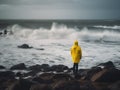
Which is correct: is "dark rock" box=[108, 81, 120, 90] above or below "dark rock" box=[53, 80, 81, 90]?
below

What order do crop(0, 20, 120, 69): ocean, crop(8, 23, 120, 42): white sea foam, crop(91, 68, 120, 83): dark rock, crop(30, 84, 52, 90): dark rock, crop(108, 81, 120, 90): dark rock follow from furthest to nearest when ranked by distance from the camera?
crop(8, 23, 120, 42): white sea foam < crop(0, 20, 120, 69): ocean < crop(91, 68, 120, 83): dark rock < crop(108, 81, 120, 90): dark rock < crop(30, 84, 52, 90): dark rock

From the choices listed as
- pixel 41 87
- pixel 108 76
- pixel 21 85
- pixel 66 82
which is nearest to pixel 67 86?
pixel 66 82

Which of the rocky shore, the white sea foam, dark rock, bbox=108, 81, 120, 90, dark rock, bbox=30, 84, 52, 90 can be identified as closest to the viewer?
dark rock, bbox=30, 84, 52, 90

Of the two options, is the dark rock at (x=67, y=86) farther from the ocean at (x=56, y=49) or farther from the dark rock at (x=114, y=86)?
the ocean at (x=56, y=49)

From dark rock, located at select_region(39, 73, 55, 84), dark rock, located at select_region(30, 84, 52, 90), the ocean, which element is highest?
dark rock, located at select_region(30, 84, 52, 90)

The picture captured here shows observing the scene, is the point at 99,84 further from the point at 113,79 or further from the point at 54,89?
the point at 54,89

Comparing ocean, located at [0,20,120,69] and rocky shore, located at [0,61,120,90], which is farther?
ocean, located at [0,20,120,69]

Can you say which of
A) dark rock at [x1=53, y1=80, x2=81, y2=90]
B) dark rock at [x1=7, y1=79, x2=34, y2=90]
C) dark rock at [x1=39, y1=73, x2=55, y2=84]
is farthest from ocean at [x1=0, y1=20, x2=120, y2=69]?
dark rock at [x1=53, y1=80, x2=81, y2=90]

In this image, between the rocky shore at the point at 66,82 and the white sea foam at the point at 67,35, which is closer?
the rocky shore at the point at 66,82

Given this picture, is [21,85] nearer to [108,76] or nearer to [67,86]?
[67,86]

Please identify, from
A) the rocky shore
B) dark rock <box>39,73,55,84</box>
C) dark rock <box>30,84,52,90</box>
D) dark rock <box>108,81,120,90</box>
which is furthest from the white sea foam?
dark rock <box>30,84,52,90</box>

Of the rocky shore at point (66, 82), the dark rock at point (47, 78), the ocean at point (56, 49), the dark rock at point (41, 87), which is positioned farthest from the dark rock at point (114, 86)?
the ocean at point (56, 49)

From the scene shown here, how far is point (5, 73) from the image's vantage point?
1172 cm

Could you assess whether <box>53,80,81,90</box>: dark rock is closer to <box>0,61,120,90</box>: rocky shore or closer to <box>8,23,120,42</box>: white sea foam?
<box>0,61,120,90</box>: rocky shore
